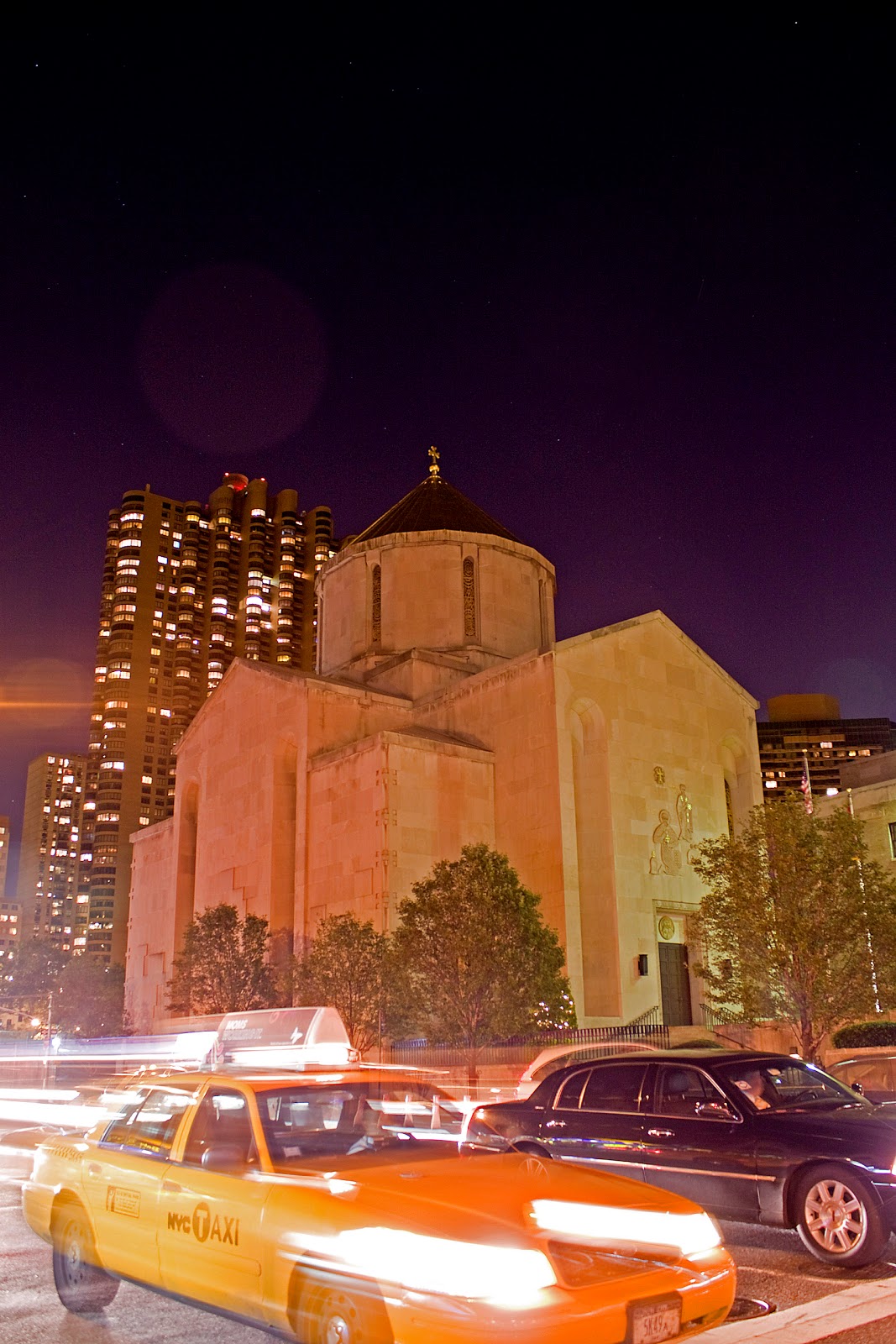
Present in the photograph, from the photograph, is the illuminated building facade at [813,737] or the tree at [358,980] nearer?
the tree at [358,980]

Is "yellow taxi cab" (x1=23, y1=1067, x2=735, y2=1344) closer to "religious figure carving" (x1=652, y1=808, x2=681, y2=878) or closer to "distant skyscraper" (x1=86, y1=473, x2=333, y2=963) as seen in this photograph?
"religious figure carving" (x1=652, y1=808, x2=681, y2=878)

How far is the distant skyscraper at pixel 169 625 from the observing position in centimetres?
12300

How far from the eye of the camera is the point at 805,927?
22.0 meters

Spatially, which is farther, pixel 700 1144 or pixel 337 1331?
pixel 700 1144

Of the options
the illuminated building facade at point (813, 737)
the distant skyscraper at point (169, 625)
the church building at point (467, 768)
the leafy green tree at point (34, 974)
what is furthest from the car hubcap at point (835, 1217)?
the illuminated building facade at point (813, 737)

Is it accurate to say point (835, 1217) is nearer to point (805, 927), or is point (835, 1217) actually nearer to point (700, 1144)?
point (700, 1144)

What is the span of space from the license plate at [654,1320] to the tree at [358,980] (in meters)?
21.9

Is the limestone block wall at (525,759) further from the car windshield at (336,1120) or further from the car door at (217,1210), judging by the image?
the car door at (217,1210)

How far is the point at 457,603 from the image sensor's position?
42.2m

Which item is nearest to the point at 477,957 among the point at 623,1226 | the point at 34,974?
the point at 623,1226

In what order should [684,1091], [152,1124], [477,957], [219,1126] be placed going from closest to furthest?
1. [219,1126]
2. [152,1124]
3. [684,1091]
4. [477,957]

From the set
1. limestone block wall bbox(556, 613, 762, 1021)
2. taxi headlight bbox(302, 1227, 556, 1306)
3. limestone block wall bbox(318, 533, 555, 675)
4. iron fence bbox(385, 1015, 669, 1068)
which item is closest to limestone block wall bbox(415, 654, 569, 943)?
limestone block wall bbox(556, 613, 762, 1021)

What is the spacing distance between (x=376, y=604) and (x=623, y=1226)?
38388 millimetres

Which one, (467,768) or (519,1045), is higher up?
(467,768)
